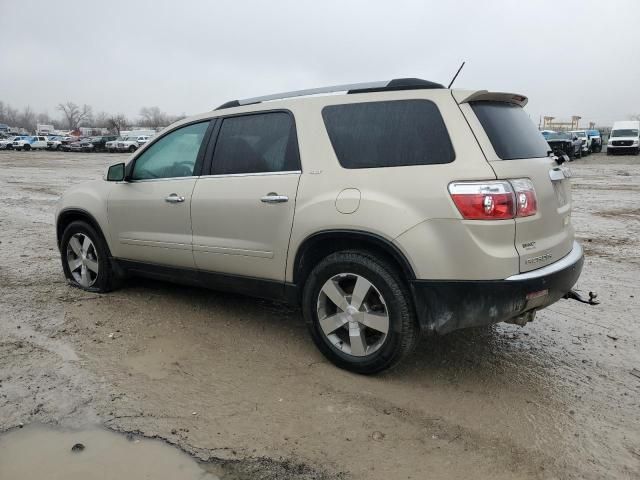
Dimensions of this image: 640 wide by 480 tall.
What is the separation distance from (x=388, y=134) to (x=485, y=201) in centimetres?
79

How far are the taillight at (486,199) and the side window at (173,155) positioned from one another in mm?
2321

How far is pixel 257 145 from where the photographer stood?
3982 mm

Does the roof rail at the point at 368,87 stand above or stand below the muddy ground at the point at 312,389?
above

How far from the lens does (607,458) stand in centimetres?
265

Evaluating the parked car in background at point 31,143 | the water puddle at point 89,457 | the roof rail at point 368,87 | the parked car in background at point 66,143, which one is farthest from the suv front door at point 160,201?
the parked car in background at point 31,143

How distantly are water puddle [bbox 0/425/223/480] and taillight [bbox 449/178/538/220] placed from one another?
6.32ft

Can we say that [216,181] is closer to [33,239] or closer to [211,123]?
[211,123]

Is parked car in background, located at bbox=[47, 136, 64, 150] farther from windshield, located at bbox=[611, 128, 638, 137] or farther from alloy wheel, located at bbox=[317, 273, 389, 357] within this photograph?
alloy wheel, located at bbox=[317, 273, 389, 357]

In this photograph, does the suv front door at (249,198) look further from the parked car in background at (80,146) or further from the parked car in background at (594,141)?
the parked car in background at (80,146)

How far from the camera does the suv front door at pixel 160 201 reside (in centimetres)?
434

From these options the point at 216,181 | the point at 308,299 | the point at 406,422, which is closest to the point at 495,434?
the point at 406,422

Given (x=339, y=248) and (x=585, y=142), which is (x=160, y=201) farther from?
(x=585, y=142)

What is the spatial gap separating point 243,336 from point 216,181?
126cm

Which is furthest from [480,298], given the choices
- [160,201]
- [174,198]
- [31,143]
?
[31,143]
